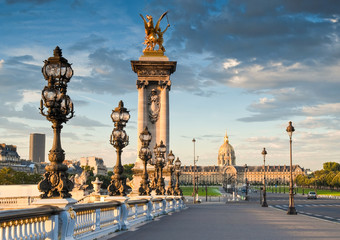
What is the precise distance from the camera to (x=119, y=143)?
2283 cm

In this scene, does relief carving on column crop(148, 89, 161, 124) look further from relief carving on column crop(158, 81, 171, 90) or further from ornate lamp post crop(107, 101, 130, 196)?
ornate lamp post crop(107, 101, 130, 196)

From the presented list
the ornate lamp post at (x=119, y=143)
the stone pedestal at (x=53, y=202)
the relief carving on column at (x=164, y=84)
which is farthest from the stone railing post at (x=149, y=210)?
the relief carving on column at (x=164, y=84)

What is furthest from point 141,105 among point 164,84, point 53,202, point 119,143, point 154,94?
point 53,202

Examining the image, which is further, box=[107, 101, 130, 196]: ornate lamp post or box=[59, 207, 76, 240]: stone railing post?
box=[107, 101, 130, 196]: ornate lamp post

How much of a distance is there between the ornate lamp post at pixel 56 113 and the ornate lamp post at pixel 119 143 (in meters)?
8.39

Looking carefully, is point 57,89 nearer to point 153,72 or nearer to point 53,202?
point 53,202

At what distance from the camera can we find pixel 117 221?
19.9 m

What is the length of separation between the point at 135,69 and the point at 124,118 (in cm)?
3212

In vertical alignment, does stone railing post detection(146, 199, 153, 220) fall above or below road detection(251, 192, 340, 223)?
above

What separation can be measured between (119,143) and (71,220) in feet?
33.7

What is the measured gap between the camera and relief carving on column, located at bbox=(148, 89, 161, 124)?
181 ft

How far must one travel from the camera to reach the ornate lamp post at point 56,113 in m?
12.8

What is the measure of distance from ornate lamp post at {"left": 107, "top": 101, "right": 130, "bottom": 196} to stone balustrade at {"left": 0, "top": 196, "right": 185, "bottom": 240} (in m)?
0.56

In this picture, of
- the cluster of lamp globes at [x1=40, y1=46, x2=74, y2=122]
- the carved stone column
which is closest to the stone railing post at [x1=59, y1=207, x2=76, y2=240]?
the cluster of lamp globes at [x1=40, y1=46, x2=74, y2=122]
